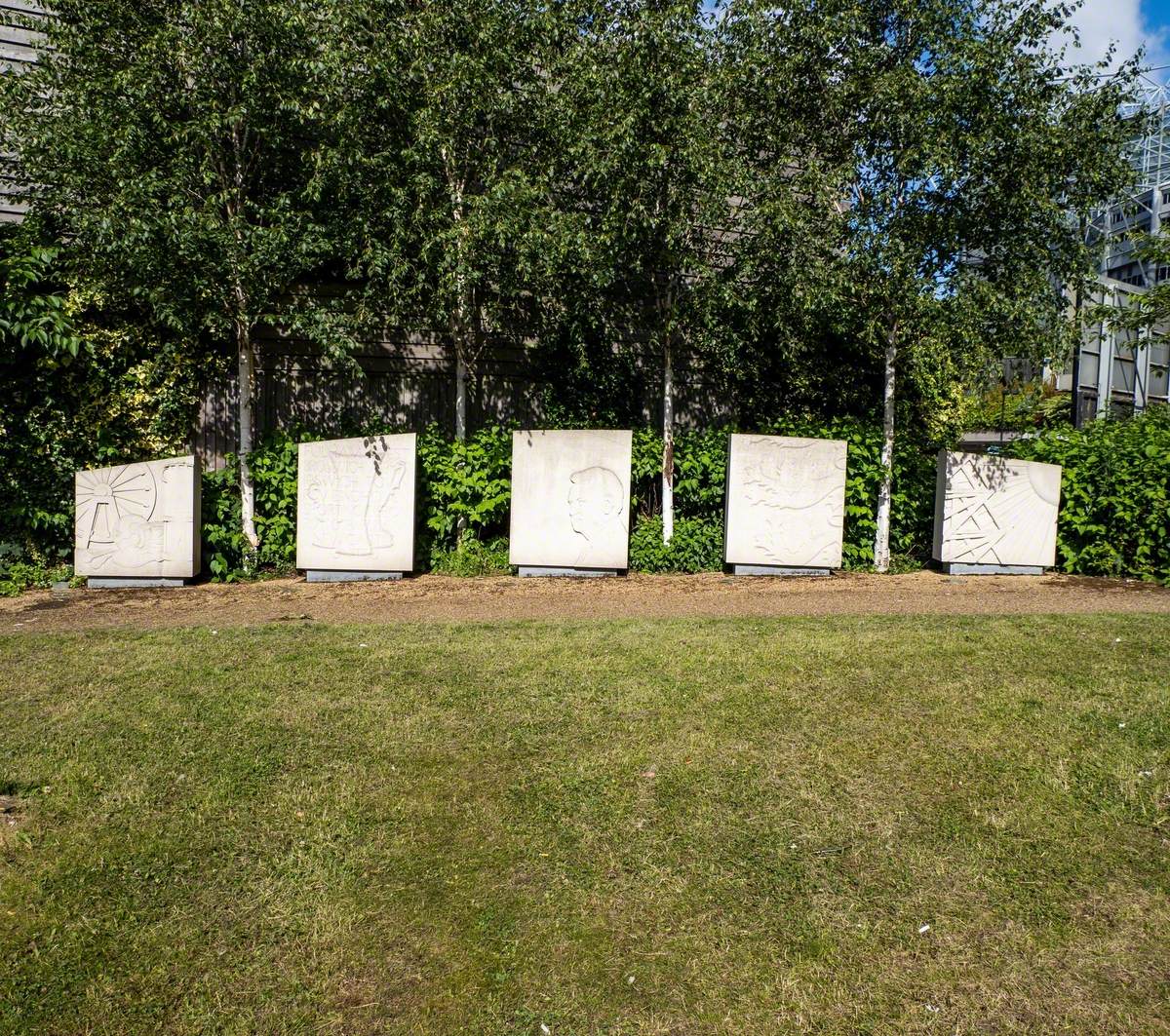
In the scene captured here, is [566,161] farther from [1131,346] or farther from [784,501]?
[1131,346]

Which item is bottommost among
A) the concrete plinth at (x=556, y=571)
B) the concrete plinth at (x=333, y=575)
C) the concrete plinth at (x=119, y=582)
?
the concrete plinth at (x=119, y=582)

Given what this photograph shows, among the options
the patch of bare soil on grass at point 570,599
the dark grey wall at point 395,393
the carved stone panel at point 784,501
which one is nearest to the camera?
the patch of bare soil on grass at point 570,599

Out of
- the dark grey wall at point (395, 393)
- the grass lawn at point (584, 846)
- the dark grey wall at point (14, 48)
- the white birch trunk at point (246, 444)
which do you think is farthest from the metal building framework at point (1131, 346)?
the dark grey wall at point (14, 48)

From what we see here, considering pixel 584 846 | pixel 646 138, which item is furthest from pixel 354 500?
pixel 584 846

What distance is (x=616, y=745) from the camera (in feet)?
14.3

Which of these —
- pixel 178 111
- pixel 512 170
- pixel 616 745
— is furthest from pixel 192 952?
pixel 178 111

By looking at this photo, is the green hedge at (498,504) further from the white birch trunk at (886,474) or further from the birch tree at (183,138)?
the birch tree at (183,138)

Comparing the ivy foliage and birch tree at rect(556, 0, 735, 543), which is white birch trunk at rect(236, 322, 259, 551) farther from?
birch tree at rect(556, 0, 735, 543)

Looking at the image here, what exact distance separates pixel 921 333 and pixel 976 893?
7277 mm

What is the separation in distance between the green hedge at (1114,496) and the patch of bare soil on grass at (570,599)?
40cm

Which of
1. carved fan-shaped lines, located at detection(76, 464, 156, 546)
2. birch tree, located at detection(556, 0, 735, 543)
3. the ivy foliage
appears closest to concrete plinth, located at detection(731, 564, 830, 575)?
birch tree, located at detection(556, 0, 735, 543)

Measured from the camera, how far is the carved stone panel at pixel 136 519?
8.51 m

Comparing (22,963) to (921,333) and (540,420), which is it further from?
(540,420)

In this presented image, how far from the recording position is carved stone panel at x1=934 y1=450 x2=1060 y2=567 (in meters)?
9.28
